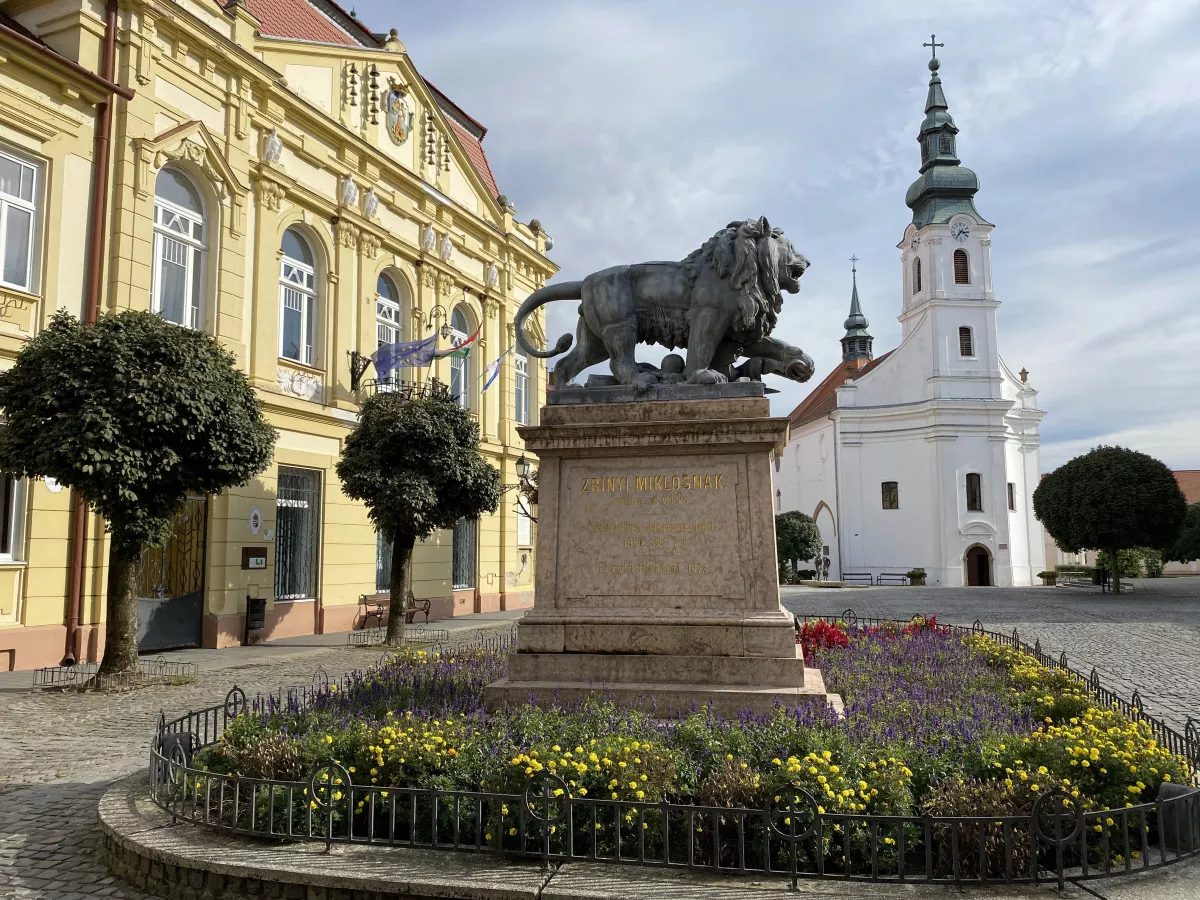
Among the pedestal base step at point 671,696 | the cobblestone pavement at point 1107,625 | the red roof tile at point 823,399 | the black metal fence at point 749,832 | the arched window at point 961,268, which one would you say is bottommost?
the cobblestone pavement at point 1107,625

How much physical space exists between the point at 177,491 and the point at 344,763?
7.65 m

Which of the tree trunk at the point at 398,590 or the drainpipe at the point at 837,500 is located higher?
the drainpipe at the point at 837,500

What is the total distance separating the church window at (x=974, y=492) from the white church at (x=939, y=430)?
0.18 ft

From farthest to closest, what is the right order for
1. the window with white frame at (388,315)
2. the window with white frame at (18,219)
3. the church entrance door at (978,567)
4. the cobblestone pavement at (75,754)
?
the church entrance door at (978,567)
the window with white frame at (388,315)
the window with white frame at (18,219)
the cobblestone pavement at (75,754)

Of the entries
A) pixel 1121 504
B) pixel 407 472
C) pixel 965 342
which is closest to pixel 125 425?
pixel 407 472

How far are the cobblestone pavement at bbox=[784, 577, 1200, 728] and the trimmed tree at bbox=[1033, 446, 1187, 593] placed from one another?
2.32 metres

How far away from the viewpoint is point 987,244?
50.2 m

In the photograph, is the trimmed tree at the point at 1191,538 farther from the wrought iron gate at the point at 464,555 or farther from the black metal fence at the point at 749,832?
the black metal fence at the point at 749,832

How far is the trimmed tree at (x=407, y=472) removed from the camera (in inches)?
620

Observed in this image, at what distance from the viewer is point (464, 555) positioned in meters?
24.8

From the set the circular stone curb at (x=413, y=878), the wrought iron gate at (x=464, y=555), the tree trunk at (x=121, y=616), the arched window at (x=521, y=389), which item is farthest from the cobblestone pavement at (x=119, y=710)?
the arched window at (x=521, y=389)

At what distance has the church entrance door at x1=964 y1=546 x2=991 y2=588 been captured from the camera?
4794 centimetres

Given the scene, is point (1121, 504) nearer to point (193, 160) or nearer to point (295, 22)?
point (295, 22)

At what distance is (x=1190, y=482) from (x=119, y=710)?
97577 mm
